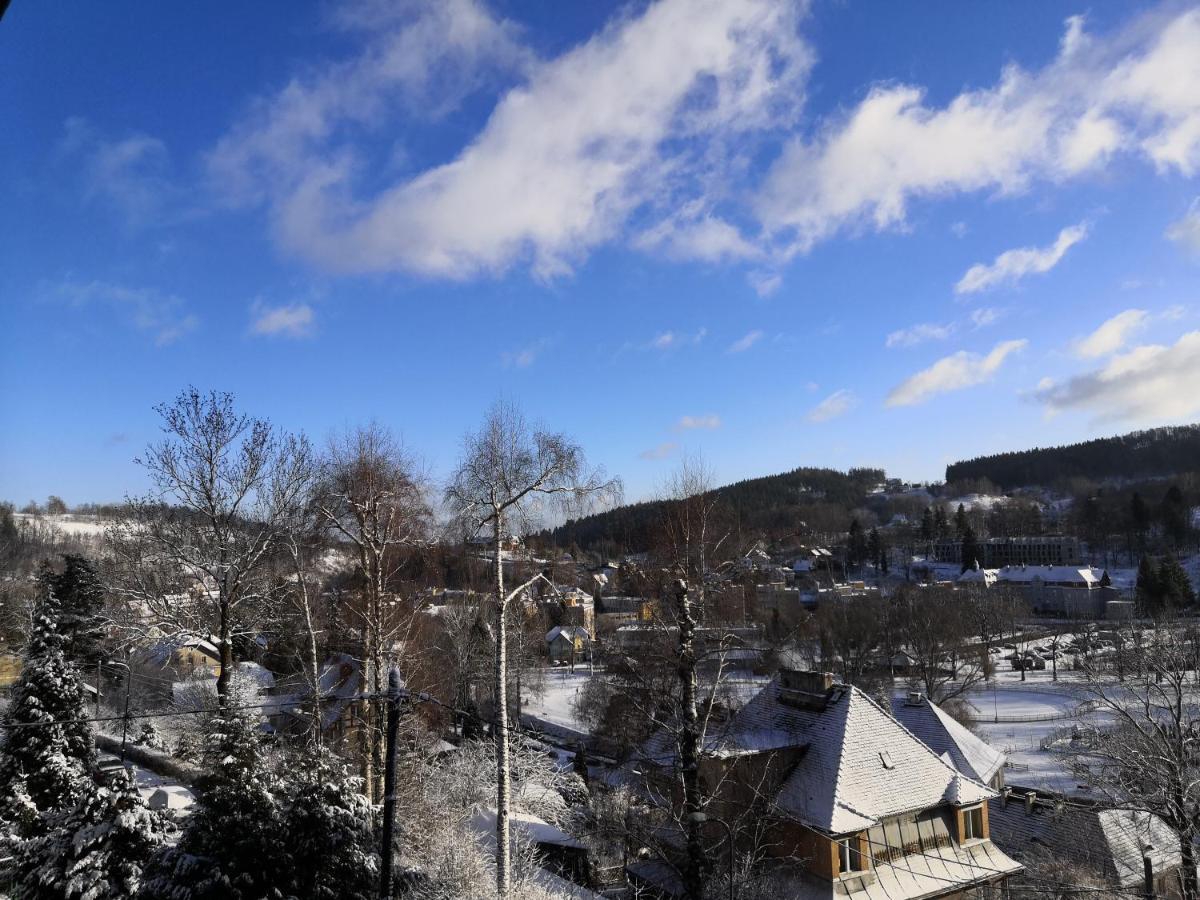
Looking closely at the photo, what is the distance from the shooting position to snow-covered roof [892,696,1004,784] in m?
20.8

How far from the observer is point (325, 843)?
362 inches

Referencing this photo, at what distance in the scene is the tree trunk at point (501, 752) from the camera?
39.3ft

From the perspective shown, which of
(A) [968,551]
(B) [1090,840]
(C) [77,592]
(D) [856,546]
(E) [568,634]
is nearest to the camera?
(B) [1090,840]

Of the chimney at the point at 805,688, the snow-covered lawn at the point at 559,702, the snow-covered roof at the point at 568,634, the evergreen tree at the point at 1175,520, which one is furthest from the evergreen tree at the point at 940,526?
the chimney at the point at 805,688

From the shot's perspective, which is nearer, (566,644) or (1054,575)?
(566,644)

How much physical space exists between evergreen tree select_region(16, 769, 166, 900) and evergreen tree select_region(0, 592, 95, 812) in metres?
7.99

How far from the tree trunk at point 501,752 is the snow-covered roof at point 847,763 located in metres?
4.34

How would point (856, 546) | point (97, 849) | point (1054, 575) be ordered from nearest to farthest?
point (97, 849) → point (1054, 575) → point (856, 546)

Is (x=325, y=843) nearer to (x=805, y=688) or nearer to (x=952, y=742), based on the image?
(x=805, y=688)

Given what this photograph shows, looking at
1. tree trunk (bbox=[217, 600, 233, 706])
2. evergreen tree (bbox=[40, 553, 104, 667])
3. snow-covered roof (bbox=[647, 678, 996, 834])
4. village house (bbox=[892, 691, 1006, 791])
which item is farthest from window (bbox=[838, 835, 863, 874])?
evergreen tree (bbox=[40, 553, 104, 667])

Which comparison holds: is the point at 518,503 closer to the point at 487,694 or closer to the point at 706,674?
the point at 706,674

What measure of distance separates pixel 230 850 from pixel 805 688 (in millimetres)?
14002

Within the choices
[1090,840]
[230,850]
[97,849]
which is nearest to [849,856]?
[1090,840]

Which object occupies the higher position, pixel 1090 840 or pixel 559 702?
pixel 1090 840
